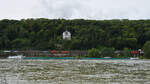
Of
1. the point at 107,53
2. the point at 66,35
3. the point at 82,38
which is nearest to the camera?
the point at 107,53

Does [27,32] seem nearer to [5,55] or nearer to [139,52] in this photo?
[5,55]

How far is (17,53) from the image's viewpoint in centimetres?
16088

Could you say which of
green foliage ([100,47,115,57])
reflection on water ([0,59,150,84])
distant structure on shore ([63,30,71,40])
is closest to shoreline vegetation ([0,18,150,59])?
distant structure on shore ([63,30,71,40])

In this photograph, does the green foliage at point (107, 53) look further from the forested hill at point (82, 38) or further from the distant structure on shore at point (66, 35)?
the distant structure on shore at point (66, 35)

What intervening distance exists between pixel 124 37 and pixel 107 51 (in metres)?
37.0

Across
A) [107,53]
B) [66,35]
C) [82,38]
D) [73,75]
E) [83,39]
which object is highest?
[73,75]

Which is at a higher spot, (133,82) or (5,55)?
(133,82)

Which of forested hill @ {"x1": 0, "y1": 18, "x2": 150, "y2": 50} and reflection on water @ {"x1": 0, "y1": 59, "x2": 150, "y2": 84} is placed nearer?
reflection on water @ {"x1": 0, "y1": 59, "x2": 150, "y2": 84}

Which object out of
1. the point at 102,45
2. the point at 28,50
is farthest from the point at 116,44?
the point at 28,50

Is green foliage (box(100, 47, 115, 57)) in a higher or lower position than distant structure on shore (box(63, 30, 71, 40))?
lower

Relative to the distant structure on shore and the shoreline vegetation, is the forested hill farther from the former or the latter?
the distant structure on shore

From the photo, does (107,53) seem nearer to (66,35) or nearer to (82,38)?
(82,38)

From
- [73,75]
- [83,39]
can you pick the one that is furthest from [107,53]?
[73,75]

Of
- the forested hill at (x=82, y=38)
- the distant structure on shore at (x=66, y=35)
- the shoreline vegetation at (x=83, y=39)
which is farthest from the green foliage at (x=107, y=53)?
the distant structure on shore at (x=66, y=35)
